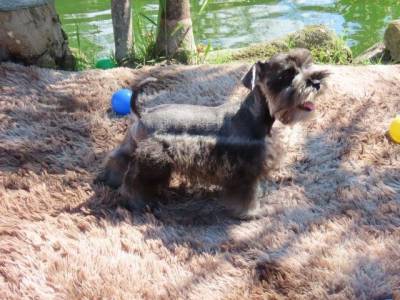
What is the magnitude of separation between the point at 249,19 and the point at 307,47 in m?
2.00

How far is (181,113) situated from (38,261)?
123 cm

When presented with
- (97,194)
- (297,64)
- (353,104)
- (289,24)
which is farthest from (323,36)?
(97,194)

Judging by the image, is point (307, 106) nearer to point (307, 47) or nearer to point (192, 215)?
point (192, 215)

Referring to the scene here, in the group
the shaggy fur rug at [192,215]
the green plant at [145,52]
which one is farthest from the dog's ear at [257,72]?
the green plant at [145,52]

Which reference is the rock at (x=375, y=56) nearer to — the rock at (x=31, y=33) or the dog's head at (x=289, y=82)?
the dog's head at (x=289, y=82)

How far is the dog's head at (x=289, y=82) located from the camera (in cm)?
309

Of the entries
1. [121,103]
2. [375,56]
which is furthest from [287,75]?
[375,56]

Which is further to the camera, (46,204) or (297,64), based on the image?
→ (46,204)

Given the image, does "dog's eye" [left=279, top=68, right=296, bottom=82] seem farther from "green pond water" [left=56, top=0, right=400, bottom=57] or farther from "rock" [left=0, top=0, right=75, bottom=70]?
"green pond water" [left=56, top=0, right=400, bottom=57]

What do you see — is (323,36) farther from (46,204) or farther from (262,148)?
(46,204)

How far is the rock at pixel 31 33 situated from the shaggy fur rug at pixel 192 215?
0.28 metres

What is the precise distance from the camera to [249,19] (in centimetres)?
800

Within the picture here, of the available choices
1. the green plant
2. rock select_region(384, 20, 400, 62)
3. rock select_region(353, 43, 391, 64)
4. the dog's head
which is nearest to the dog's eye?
the dog's head

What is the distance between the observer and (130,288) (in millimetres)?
2639
